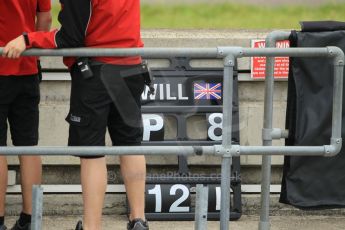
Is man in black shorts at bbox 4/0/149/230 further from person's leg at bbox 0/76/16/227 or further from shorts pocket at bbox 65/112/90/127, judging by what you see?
person's leg at bbox 0/76/16/227

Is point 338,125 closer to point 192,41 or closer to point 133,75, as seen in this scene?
point 133,75

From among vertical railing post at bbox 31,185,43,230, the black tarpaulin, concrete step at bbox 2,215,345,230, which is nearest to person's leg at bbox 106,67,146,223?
vertical railing post at bbox 31,185,43,230

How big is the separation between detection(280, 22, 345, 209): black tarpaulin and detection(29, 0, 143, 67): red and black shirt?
864 millimetres

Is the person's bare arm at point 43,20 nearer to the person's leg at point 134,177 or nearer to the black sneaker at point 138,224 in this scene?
the person's leg at point 134,177

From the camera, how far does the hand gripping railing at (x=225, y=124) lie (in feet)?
13.2

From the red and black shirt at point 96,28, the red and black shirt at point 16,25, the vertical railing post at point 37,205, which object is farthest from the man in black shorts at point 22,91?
the vertical railing post at point 37,205

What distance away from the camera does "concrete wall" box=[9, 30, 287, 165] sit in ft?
18.4

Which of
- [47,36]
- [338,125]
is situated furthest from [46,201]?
[338,125]

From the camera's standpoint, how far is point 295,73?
15.1 ft

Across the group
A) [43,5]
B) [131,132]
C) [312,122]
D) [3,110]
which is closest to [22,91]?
[3,110]

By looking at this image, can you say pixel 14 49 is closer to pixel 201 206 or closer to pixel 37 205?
pixel 37 205

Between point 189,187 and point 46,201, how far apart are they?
93 cm

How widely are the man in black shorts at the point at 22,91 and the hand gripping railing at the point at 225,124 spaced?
60 cm

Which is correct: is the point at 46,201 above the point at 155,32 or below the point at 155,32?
below
